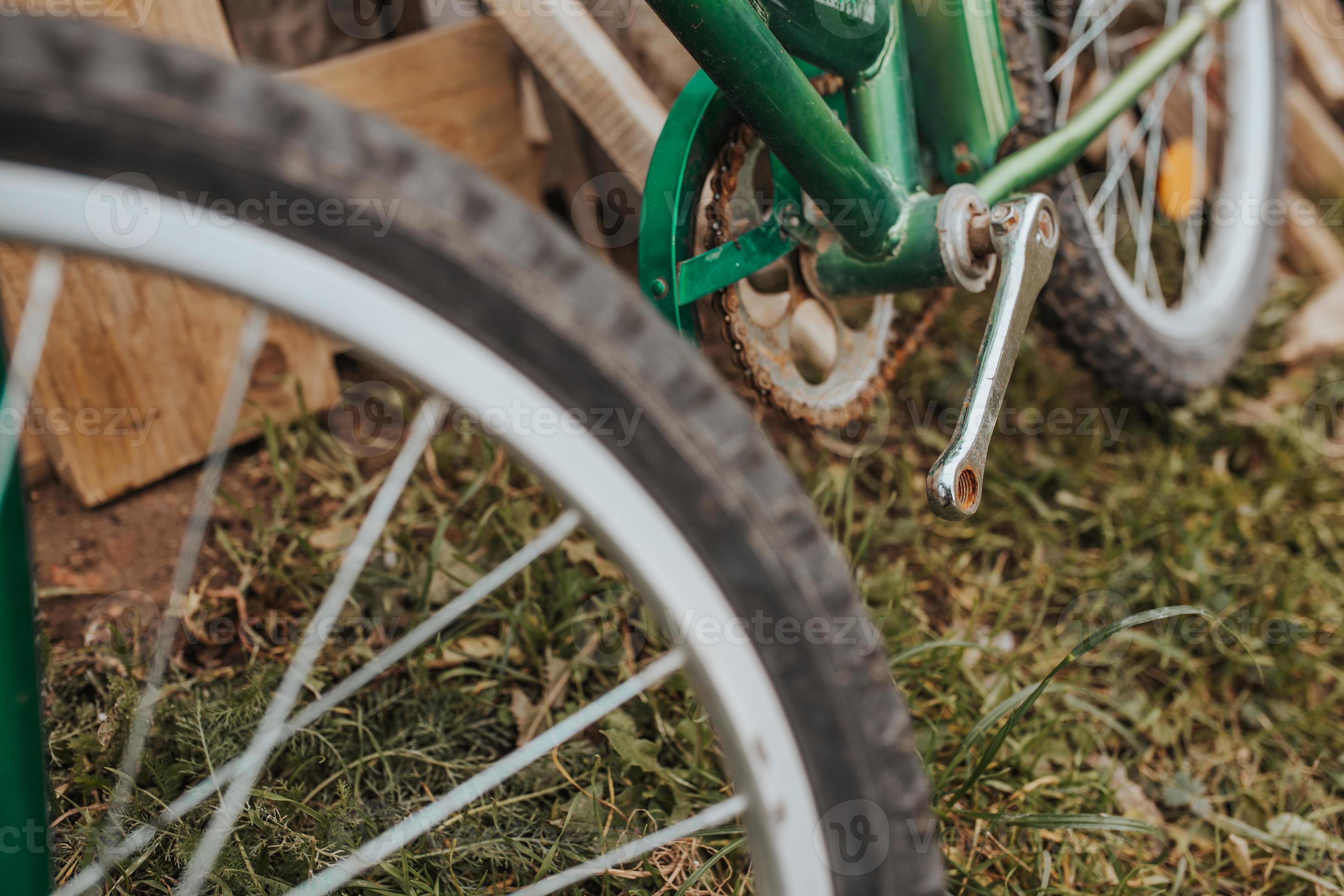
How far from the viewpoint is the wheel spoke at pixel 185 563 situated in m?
0.47

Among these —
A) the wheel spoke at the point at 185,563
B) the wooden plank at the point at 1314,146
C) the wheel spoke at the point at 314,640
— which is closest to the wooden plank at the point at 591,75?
the wheel spoke at the point at 185,563

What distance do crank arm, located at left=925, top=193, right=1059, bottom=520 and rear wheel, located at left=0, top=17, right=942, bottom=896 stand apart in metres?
0.30

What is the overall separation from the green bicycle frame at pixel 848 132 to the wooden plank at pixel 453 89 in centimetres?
53

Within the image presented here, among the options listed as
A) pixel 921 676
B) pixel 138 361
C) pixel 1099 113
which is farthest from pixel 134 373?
pixel 1099 113

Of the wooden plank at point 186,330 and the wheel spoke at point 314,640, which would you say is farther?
the wooden plank at point 186,330

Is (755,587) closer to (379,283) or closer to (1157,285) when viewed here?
(379,283)

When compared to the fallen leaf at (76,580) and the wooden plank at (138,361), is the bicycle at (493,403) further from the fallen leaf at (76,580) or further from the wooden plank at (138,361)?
the wooden plank at (138,361)

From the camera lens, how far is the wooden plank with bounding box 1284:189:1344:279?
69.7 inches

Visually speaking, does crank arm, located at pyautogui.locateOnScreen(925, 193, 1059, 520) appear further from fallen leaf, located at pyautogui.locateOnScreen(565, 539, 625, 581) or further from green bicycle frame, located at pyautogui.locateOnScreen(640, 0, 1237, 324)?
fallen leaf, located at pyautogui.locateOnScreen(565, 539, 625, 581)

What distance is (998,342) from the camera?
81cm

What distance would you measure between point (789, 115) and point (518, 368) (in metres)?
0.43

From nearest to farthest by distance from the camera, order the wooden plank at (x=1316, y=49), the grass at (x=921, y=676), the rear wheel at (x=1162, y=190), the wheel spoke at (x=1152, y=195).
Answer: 1. the grass at (x=921, y=676)
2. the rear wheel at (x=1162, y=190)
3. the wheel spoke at (x=1152, y=195)
4. the wooden plank at (x=1316, y=49)

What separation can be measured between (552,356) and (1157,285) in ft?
5.06

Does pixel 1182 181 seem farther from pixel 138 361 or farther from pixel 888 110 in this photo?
pixel 138 361
